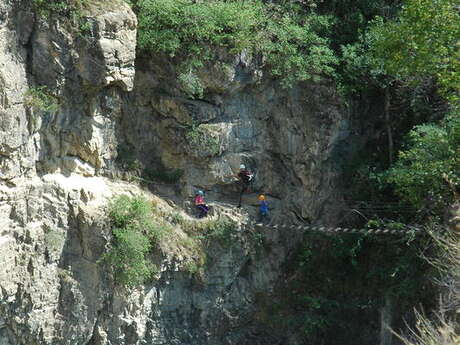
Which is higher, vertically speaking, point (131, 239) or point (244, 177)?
point (244, 177)

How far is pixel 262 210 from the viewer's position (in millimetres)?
15273

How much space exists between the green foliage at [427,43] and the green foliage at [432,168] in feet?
2.40

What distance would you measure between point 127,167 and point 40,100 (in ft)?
8.15

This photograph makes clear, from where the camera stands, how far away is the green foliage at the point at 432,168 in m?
12.9

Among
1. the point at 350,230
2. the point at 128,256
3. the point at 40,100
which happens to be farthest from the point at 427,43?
the point at 40,100

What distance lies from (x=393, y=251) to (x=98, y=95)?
21.2 ft

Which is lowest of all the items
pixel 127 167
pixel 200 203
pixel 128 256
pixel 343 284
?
pixel 343 284

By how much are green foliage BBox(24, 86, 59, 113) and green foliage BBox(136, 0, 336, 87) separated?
214cm

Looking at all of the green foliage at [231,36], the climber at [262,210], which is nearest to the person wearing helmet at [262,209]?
the climber at [262,210]

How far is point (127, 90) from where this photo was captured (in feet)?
46.1

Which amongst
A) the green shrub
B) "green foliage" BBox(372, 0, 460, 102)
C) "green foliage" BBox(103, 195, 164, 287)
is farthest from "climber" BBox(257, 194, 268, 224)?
"green foliage" BBox(372, 0, 460, 102)

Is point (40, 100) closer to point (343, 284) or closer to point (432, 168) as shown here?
point (432, 168)

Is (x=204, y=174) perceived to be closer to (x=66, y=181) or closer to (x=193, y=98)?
(x=193, y=98)

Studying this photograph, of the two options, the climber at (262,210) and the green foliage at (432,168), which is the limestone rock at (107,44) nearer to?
the climber at (262,210)
